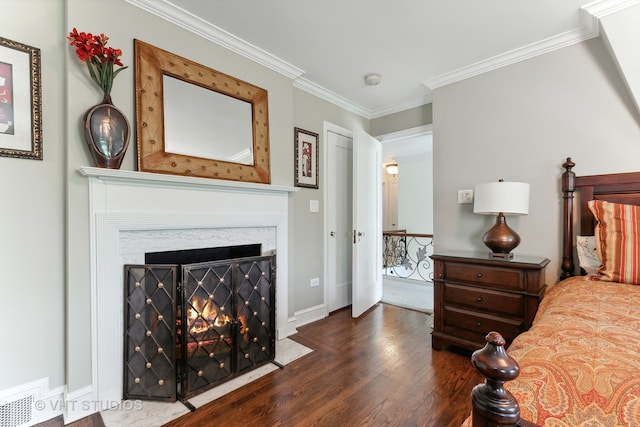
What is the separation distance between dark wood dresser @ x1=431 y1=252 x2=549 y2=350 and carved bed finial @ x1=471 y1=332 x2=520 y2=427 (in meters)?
1.78

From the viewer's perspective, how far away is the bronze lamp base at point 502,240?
2.26m

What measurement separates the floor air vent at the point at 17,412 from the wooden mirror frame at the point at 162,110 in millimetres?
1381

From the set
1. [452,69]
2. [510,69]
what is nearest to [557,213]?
[510,69]

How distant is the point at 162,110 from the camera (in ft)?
6.33

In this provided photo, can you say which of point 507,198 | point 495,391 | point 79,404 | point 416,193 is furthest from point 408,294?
point 495,391

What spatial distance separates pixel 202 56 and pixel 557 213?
2979 millimetres

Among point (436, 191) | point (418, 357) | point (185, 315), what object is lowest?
point (418, 357)

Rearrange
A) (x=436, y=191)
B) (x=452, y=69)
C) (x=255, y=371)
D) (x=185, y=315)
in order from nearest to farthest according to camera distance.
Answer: (x=185, y=315) → (x=255, y=371) → (x=452, y=69) → (x=436, y=191)

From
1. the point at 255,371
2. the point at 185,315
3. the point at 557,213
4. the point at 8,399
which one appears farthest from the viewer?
the point at 557,213

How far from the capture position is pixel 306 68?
2.76 meters

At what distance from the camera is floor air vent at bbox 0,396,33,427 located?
1490 mm

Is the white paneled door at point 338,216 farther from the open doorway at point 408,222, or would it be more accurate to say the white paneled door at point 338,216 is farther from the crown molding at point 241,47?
the open doorway at point 408,222

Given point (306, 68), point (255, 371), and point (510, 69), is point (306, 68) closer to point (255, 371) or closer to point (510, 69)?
point (510, 69)

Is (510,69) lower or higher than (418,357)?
higher
